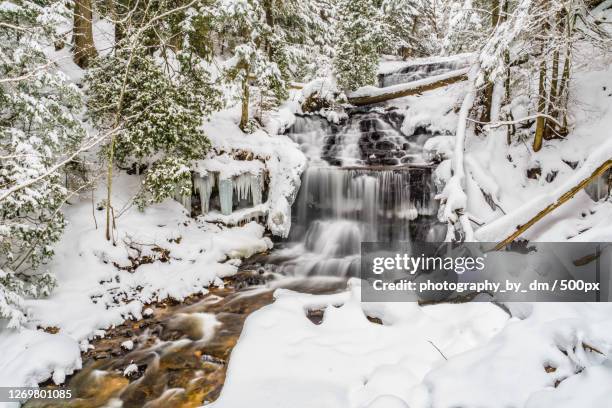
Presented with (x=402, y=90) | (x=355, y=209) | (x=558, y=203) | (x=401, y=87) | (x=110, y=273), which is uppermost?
(x=401, y=87)

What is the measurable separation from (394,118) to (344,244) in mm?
5840

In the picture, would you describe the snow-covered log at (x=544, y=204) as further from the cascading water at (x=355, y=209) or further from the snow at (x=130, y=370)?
the snow at (x=130, y=370)

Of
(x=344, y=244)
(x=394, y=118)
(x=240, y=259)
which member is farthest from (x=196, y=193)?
(x=394, y=118)

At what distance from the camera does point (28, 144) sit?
5516 millimetres

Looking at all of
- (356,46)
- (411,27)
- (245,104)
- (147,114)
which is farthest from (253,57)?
(411,27)

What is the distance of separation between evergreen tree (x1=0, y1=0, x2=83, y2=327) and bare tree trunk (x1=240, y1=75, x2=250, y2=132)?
4.60 meters

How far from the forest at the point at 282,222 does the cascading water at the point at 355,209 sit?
63mm

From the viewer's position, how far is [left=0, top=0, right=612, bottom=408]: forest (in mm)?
3871

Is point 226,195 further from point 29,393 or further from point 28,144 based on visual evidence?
point 29,393

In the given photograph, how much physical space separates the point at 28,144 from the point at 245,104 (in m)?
6.02

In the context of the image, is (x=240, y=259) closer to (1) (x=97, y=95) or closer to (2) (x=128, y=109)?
(2) (x=128, y=109)

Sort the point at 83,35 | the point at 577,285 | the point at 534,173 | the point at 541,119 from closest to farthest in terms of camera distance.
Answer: the point at 577,285, the point at 541,119, the point at 534,173, the point at 83,35

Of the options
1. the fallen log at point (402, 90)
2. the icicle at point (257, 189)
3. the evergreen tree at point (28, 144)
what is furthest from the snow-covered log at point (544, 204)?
the fallen log at point (402, 90)

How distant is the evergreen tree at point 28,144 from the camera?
5352 mm
